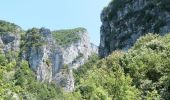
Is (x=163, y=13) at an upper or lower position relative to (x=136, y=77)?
upper

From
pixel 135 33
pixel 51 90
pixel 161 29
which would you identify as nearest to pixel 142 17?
pixel 135 33

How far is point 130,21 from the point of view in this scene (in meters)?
128

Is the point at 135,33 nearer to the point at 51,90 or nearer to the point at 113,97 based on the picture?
the point at 51,90

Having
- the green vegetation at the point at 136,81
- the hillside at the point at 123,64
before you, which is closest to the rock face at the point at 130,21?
the hillside at the point at 123,64

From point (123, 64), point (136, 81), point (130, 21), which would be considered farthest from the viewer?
point (130, 21)

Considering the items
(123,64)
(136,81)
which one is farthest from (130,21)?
(136,81)

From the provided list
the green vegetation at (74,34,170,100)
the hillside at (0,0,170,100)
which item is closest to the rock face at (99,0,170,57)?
the hillside at (0,0,170,100)

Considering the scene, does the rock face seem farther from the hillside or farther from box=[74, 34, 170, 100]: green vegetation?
box=[74, 34, 170, 100]: green vegetation

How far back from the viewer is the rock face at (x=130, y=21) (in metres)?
113

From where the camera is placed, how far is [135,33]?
405ft

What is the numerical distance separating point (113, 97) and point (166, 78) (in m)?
5.46

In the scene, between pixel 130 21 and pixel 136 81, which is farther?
pixel 130 21

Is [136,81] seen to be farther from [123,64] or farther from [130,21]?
[130,21]

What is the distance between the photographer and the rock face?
113 meters
